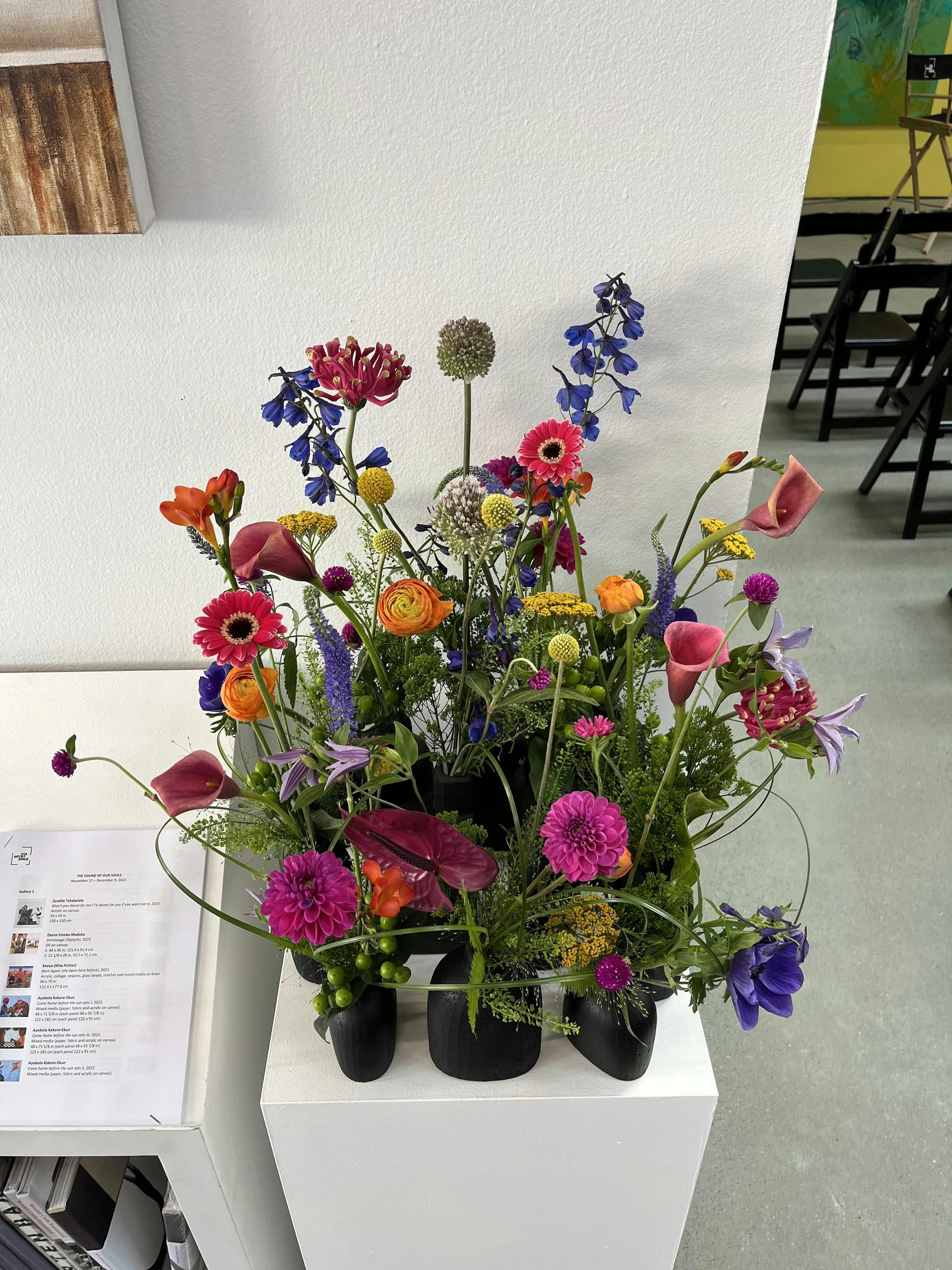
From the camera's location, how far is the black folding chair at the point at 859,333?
3129 millimetres

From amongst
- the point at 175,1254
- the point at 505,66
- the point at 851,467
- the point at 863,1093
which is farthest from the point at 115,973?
the point at 851,467

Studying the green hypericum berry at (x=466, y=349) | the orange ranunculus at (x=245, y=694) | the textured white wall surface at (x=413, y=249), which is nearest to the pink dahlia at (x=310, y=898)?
the orange ranunculus at (x=245, y=694)

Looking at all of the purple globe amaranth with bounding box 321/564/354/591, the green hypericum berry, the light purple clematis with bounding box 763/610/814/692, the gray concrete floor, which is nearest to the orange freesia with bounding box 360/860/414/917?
the purple globe amaranth with bounding box 321/564/354/591

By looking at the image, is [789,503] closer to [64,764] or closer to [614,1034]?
[614,1034]

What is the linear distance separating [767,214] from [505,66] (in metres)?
0.29

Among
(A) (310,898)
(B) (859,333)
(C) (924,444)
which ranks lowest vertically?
(C) (924,444)

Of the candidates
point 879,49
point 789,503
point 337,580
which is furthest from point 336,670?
point 879,49

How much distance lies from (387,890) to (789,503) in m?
0.44

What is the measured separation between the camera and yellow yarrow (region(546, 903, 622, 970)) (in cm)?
78

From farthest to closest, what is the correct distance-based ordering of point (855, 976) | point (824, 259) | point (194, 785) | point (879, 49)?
point (879, 49) < point (824, 259) < point (855, 976) < point (194, 785)

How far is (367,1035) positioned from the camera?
88 cm

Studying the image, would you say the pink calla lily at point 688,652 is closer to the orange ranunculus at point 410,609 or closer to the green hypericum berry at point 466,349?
the orange ranunculus at point 410,609

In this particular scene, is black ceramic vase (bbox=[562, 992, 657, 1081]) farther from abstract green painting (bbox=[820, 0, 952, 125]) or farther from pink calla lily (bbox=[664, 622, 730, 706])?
abstract green painting (bbox=[820, 0, 952, 125])

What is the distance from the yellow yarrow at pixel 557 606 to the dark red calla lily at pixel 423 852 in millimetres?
189
